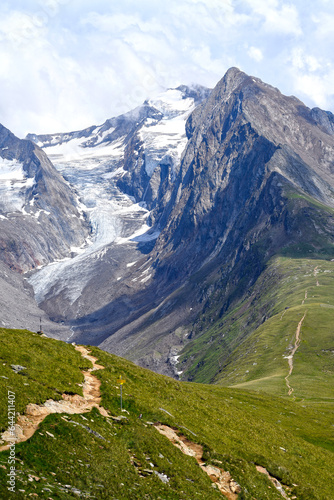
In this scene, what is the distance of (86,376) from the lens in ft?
137

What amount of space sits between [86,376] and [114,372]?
4.77 m

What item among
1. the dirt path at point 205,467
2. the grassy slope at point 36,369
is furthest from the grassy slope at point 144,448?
the dirt path at point 205,467

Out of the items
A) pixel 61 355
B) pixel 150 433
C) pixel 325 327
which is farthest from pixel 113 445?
pixel 325 327

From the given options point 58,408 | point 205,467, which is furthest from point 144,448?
point 58,408

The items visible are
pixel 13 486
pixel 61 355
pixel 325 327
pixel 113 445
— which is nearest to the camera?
pixel 13 486

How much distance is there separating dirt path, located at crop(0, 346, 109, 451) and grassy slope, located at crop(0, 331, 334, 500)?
58 cm

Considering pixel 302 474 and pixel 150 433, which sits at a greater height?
pixel 150 433

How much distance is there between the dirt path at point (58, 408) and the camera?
1073 inches

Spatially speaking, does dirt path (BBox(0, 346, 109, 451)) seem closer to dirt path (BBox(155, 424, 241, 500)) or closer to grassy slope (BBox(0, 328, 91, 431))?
grassy slope (BBox(0, 328, 91, 431))

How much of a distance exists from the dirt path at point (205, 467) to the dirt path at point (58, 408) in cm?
502

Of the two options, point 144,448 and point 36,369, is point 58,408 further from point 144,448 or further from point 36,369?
point 144,448

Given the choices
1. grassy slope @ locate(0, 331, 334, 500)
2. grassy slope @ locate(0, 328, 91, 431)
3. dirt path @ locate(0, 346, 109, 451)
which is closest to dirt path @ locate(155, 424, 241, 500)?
grassy slope @ locate(0, 331, 334, 500)

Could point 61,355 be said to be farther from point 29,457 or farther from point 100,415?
point 29,457

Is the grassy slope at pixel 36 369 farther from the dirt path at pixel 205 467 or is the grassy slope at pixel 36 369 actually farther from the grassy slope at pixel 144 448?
the dirt path at pixel 205 467
